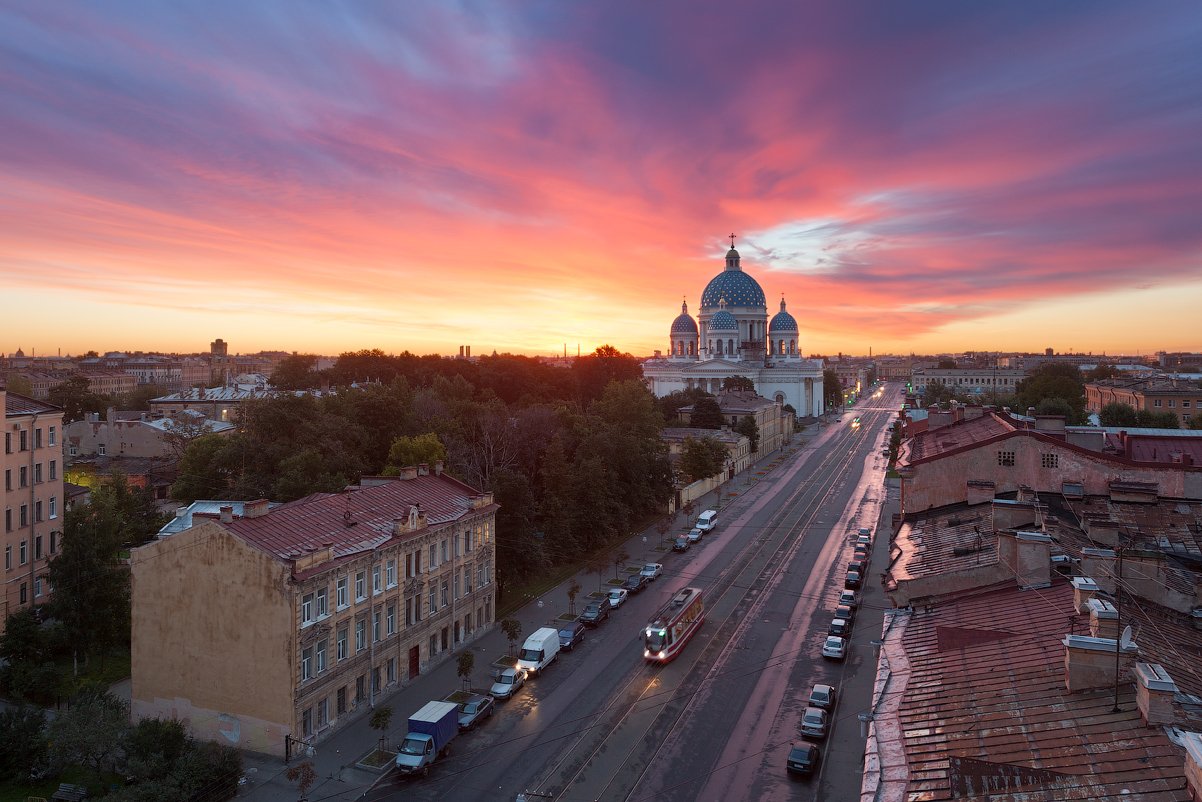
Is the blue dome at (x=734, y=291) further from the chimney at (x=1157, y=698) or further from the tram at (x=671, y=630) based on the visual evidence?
the chimney at (x=1157, y=698)

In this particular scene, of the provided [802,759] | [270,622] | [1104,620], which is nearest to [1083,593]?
[1104,620]

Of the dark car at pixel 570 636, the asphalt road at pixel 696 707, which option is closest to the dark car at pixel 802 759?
the asphalt road at pixel 696 707

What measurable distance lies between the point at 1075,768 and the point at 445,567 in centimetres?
2623

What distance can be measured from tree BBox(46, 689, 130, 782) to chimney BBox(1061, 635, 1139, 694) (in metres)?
25.2

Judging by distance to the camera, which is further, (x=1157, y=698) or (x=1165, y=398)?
(x=1165, y=398)

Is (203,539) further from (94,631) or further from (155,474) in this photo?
(155,474)

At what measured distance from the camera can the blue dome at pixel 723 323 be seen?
154 metres

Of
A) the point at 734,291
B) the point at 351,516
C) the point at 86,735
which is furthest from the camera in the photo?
the point at 734,291

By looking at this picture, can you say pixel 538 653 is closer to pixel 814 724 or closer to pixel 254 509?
pixel 814 724

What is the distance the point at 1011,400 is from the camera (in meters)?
111

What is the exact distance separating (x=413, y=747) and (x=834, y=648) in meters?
19.0

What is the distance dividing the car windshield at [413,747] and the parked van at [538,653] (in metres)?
7.83

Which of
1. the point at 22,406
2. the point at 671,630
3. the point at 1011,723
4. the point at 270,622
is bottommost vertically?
the point at 671,630

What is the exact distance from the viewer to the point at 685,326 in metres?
165
